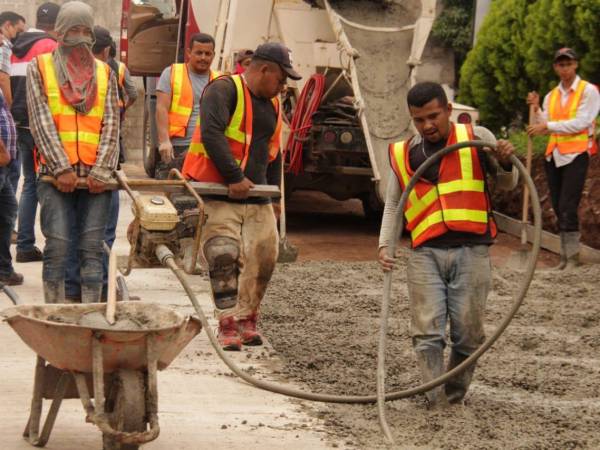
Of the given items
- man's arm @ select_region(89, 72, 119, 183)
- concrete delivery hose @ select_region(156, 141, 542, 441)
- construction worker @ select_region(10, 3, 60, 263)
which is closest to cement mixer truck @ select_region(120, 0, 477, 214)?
construction worker @ select_region(10, 3, 60, 263)

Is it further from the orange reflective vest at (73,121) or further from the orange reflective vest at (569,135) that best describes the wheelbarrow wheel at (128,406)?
the orange reflective vest at (569,135)

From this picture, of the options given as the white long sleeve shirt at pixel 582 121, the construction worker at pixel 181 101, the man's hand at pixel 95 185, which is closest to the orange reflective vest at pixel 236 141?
the man's hand at pixel 95 185

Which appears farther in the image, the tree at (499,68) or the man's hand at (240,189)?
the tree at (499,68)

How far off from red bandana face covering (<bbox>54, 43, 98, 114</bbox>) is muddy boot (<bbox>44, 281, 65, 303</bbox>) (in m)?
0.95

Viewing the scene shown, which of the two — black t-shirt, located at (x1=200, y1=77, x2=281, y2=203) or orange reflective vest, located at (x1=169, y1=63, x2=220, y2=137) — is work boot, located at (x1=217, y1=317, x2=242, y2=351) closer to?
black t-shirt, located at (x1=200, y1=77, x2=281, y2=203)

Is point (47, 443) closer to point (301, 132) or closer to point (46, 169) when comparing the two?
point (46, 169)

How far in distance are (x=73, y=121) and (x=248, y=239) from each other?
4.29 feet

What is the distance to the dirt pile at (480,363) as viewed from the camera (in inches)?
229

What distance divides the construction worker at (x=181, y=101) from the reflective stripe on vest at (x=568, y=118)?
3413 millimetres

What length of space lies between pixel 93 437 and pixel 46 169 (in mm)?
1899

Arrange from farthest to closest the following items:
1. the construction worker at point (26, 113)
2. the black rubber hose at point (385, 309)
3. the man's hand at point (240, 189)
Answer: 1. the construction worker at point (26, 113)
2. the man's hand at point (240, 189)
3. the black rubber hose at point (385, 309)

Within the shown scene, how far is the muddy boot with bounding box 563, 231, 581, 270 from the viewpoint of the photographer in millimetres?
11070

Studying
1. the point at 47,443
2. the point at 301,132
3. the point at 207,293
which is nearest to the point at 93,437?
the point at 47,443

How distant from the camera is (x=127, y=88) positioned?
949 centimetres
